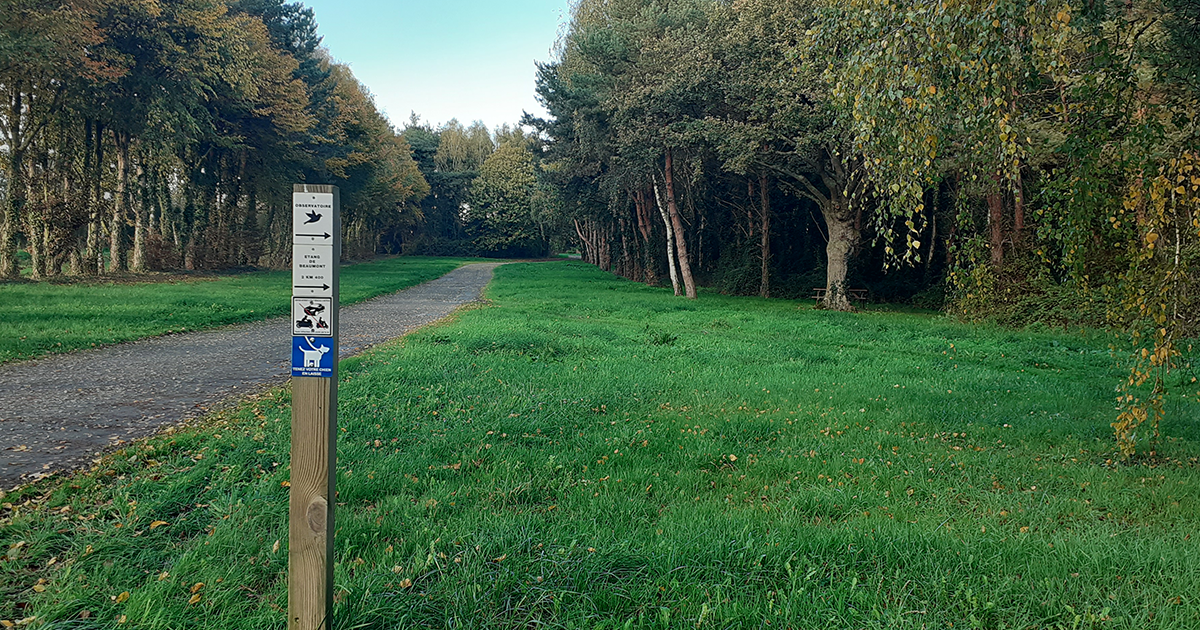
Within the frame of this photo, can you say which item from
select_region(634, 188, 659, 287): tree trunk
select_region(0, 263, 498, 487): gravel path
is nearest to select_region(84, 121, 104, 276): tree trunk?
select_region(0, 263, 498, 487): gravel path

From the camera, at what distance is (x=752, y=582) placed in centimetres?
315

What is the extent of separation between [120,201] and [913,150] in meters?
29.3

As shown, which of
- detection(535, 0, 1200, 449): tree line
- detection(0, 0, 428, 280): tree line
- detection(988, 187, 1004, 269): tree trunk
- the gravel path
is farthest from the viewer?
detection(0, 0, 428, 280): tree line

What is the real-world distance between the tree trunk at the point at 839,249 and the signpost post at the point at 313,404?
2029cm

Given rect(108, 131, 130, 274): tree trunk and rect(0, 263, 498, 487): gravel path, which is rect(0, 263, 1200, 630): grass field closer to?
rect(0, 263, 498, 487): gravel path

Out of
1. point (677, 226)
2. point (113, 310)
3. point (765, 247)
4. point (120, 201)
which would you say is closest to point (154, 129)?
point (120, 201)

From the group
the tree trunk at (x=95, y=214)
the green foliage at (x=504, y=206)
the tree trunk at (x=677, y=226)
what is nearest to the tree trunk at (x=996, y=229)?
the tree trunk at (x=677, y=226)

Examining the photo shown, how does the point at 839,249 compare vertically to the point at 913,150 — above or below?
above

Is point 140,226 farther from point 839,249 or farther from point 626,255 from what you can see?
point 839,249

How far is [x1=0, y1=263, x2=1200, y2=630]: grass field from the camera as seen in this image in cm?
289

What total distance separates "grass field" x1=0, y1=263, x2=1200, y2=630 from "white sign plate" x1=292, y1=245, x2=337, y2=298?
1408 millimetres

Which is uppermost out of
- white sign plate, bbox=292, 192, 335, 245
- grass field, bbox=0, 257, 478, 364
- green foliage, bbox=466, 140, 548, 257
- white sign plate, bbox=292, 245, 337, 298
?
green foliage, bbox=466, 140, 548, 257

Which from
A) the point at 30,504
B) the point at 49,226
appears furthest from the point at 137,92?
the point at 30,504

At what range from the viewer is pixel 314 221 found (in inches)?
95.0
